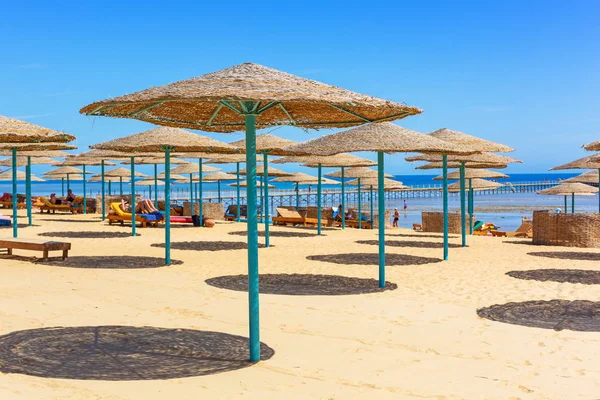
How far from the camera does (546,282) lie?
30.4ft

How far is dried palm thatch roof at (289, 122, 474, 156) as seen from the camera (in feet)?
28.3

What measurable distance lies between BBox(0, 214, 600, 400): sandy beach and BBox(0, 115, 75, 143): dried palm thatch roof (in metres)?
1.84

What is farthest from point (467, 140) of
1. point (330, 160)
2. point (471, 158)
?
point (330, 160)

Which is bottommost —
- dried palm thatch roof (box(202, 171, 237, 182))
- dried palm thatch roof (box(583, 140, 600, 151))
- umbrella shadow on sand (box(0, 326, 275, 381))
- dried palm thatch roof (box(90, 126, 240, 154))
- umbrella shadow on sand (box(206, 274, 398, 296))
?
umbrella shadow on sand (box(0, 326, 275, 381))

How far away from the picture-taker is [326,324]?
21.1 feet

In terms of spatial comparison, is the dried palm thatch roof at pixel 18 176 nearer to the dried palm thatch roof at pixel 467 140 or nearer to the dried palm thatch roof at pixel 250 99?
the dried palm thatch roof at pixel 467 140

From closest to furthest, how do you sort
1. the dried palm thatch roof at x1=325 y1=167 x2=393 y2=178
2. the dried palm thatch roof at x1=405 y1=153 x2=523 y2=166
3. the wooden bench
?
1. the wooden bench
2. the dried palm thatch roof at x1=405 y1=153 x2=523 y2=166
3. the dried palm thatch roof at x1=325 y1=167 x2=393 y2=178

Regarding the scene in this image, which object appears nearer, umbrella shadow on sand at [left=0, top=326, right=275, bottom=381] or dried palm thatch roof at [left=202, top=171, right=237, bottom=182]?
umbrella shadow on sand at [left=0, top=326, right=275, bottom=381]

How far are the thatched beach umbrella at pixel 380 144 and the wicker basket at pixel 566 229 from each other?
6.81 metres

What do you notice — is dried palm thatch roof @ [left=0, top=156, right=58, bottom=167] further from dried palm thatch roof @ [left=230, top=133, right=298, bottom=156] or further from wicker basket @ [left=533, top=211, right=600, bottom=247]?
wicker basket @ [left=533, top=211, right=600, bottom=247]

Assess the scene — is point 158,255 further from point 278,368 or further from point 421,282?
point 278,368

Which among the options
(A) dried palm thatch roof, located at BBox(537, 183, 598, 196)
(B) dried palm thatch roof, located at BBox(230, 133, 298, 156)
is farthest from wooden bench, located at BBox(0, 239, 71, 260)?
(A) dried palm thatch roof, located at BBox(537, 183, 598, 196)

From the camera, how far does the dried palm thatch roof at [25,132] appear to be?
929 centimetres

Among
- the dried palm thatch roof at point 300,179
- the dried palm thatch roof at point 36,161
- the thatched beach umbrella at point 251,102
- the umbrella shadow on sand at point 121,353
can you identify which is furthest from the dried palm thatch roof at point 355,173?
the umbrella shadow on sand at point 121,353
